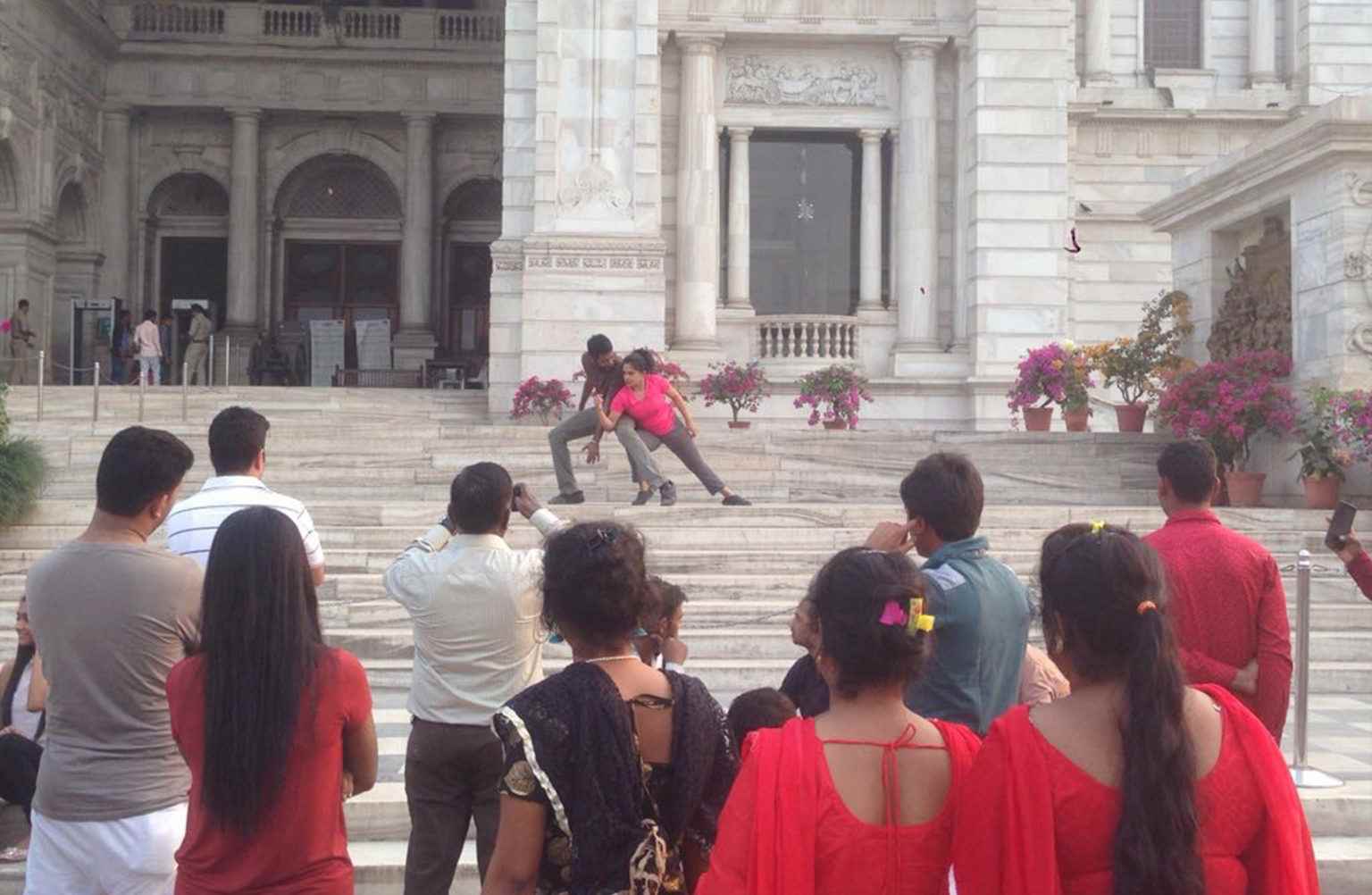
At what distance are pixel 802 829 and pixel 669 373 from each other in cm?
1783

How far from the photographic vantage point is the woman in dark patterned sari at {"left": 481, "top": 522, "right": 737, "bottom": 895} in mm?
3328

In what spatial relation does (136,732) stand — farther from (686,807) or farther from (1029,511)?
(1029,511)

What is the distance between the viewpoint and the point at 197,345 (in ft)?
101

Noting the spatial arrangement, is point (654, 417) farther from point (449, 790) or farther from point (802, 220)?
point (802, 220)

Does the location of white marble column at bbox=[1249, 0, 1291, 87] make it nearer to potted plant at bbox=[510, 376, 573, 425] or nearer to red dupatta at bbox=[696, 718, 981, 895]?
potted plant at bbox=[510, 376, 573, 425]

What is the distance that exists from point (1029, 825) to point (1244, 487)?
13543mm

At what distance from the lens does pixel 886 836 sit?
3.09m

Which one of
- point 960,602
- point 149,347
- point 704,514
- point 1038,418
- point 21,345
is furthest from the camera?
point 21,345

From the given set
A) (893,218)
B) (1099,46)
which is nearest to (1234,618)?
(893,218)

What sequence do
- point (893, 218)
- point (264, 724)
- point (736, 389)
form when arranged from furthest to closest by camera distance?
point (893, 218) < point (736, 389) < point (264, 724)

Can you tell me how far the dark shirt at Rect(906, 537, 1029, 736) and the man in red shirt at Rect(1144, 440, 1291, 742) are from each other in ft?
2.82

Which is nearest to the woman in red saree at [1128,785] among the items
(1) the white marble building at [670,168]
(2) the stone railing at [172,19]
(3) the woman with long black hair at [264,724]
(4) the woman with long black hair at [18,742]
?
(3) the woman with long black hair at [264,724]

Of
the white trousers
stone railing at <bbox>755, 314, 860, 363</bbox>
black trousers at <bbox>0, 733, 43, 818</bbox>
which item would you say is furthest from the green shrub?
stone railing at <bbox>755, 314, 860, 363</bbox>

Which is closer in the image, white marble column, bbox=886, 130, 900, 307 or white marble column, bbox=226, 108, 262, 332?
white marble column, bbox=886, 130, 900, 307
